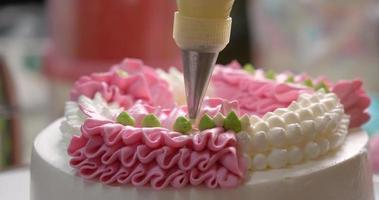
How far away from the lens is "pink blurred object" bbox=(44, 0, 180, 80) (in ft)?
6.57

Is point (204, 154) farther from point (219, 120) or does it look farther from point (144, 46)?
point (144, 46)

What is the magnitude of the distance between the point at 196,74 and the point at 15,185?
480mm

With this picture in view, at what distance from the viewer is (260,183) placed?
2.97ft

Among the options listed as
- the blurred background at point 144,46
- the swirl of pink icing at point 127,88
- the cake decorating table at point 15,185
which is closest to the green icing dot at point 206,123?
the swirl of pink icing at point 127,88

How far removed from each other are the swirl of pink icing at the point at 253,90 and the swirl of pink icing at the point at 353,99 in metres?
0.06

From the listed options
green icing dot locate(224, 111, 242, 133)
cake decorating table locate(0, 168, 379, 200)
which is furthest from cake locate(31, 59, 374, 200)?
cake decorating table locate(0, 168, 379, 200)

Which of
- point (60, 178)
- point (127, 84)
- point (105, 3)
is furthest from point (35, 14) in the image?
point (60, 178)

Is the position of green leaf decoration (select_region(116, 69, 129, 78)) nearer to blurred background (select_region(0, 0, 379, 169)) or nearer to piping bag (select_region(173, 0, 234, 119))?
piping bag (select_region(173, 0, 234, 119))

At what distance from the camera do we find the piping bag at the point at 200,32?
89 centimetres

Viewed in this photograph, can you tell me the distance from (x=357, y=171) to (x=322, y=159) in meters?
0.05

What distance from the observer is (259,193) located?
905 millimetres

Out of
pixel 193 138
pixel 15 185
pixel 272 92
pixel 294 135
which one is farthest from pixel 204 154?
pixel 15 185

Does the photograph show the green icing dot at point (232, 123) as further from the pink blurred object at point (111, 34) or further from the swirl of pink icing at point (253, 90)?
the pink blurred object at point (111, 34)

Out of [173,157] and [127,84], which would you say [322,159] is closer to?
[173,157]
